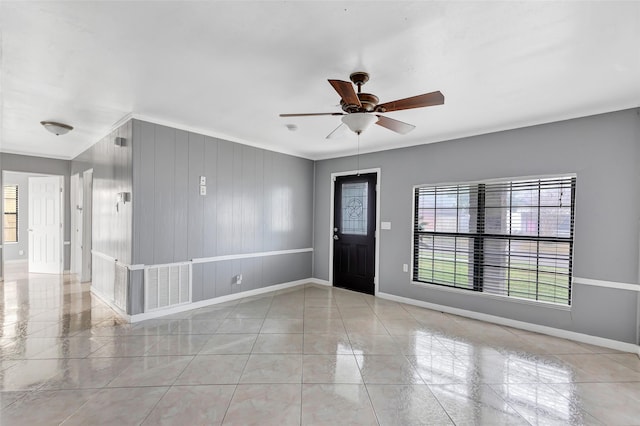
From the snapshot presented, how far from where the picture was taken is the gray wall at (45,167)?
18.7 feet

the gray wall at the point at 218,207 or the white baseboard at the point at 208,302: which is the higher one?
the gray wall at the point at 218,207

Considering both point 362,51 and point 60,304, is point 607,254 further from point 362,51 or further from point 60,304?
point 60,304

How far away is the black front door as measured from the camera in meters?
5.27

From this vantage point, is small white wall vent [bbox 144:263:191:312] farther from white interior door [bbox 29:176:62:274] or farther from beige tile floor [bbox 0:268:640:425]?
white interior door [bbox 29:176:62:274]

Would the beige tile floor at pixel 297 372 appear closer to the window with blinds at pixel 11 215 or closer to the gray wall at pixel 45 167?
the gray wall at pixel 45 167

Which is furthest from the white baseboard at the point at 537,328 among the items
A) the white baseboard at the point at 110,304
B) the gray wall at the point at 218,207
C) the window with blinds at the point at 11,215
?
the window with blinds at the point at 11,215

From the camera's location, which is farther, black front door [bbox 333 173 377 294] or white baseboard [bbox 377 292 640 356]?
black front door [bbox 333 173 377 294]

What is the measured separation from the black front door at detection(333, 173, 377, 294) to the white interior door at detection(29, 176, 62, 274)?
574 cm

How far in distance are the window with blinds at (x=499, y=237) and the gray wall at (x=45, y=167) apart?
696 centimetres

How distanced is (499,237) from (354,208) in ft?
7.77

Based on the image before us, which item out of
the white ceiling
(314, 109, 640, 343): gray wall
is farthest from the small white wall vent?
(314, 109, 640, 343): gray wall

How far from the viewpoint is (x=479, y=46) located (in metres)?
2.11

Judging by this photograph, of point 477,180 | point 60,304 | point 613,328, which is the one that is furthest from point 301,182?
point 613,328

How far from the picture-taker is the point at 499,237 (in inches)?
152
